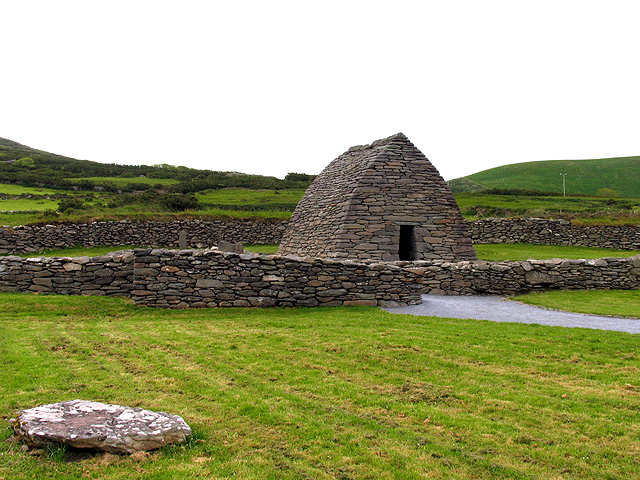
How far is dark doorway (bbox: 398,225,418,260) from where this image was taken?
1905 cm

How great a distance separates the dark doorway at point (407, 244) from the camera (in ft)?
62.5

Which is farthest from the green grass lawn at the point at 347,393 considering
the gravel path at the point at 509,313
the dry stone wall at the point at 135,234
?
the dry stone wall at the point at 135,234

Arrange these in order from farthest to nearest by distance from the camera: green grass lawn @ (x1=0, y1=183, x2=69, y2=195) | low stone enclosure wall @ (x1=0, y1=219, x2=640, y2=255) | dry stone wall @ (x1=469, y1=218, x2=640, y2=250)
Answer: green grass lawn @ (x1=0, y1=183, x2=69, y2=195), dry stone wall @ (x1=469, y1=218, x2=640, y2=250), low stone enclosure wall @ (x1=0, y1=219, x2=640, y2=255)

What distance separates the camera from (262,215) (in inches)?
1324

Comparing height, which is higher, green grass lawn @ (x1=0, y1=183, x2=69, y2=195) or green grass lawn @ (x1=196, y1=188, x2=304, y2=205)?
green grass lawn @ (x1=0, y1=183, x2=69, y2=195)

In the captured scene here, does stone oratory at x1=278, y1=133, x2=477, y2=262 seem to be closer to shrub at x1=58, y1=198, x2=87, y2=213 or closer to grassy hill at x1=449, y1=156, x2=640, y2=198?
shrub at x1=58, y1=198, x2=87, y2=213

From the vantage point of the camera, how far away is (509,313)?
1225 centimetres

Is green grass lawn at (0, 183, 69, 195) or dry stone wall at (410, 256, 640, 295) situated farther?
green grass lawn at (0, 183, 69, 195)

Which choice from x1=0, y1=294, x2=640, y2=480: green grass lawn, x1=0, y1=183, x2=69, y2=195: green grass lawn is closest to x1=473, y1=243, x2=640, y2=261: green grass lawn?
x1=0, y1=294, x2=640, y2=480: green grass lawn

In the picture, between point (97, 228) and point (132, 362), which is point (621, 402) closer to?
point (132, 362)

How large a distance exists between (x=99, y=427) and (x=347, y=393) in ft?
9.86

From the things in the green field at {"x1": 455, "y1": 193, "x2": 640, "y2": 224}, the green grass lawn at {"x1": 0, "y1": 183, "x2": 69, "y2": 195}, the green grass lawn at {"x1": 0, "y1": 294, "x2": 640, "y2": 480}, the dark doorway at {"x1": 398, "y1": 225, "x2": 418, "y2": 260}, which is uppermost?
the green grass lawn at {"x1": 0, "y1": 183, "x2": 69, "y2": 195}

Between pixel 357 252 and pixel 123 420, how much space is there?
1432 cm

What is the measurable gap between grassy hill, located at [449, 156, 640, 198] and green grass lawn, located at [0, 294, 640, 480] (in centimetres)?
7326
